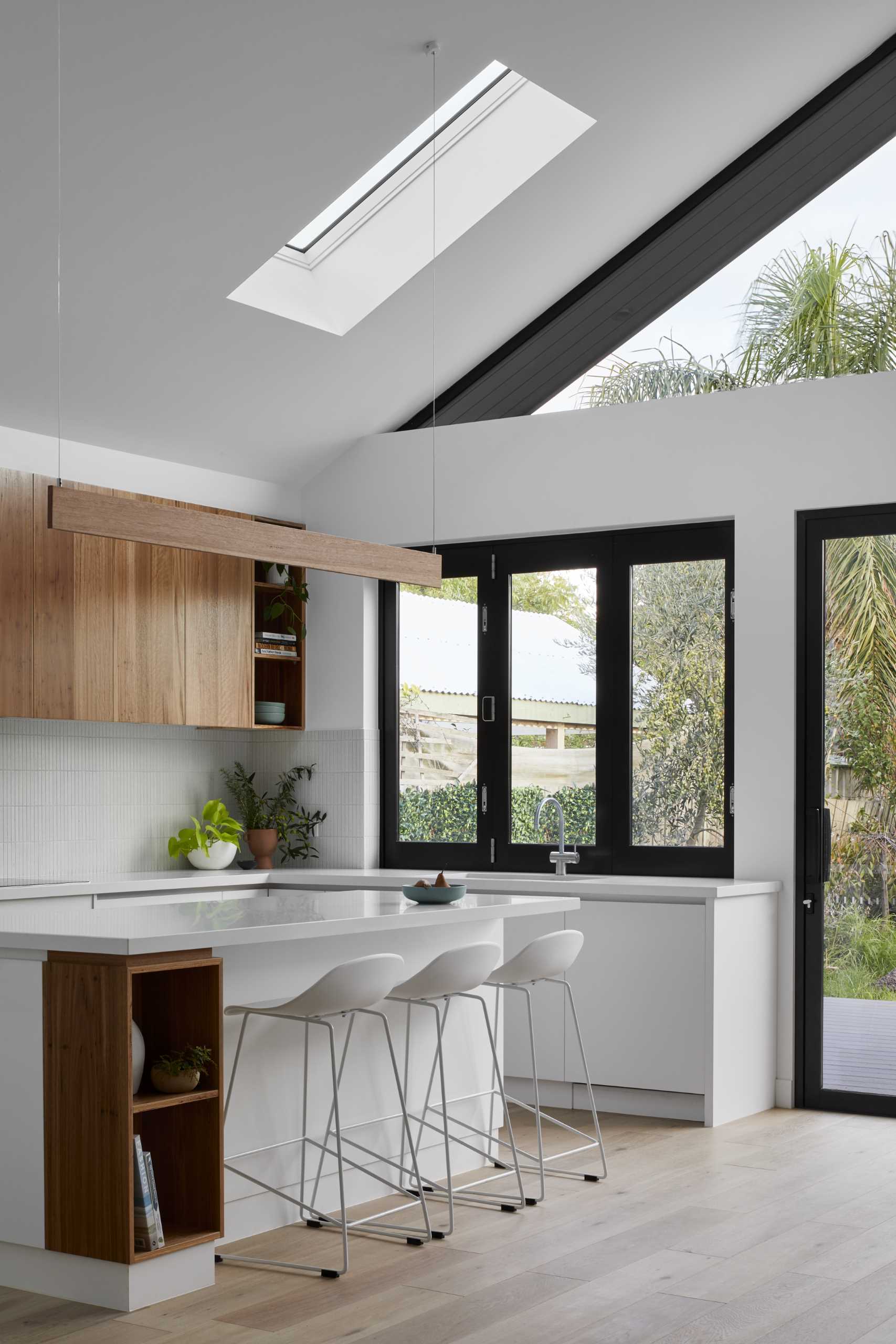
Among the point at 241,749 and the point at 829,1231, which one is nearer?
the point at 829,1231

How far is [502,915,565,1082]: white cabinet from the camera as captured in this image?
237 inches

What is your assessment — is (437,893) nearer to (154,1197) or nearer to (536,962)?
(536,962)

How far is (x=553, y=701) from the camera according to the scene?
6.77m

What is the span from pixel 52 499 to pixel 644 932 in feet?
9.92

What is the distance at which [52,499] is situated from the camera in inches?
156

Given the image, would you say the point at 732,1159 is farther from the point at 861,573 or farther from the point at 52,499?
the point at 52,499

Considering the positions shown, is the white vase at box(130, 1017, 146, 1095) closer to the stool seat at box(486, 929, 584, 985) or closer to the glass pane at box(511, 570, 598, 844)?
the stool seat at box(486, 929, 584, 985)

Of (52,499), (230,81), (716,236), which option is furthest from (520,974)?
(716,236)

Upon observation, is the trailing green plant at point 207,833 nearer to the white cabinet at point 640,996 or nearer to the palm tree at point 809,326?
the white cabinet at point 640,996

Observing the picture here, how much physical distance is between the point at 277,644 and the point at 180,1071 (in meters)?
3.74

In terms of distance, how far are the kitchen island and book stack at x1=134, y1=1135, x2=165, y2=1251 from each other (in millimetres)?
33

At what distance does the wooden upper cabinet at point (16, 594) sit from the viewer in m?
5.83

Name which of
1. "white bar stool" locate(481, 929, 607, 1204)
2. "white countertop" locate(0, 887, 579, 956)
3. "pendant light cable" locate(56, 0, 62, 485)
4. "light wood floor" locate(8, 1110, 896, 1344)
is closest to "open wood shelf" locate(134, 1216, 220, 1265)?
"light wood floor" locate(8, 1110, 896, 1344)

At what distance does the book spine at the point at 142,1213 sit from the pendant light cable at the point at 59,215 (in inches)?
68.9
